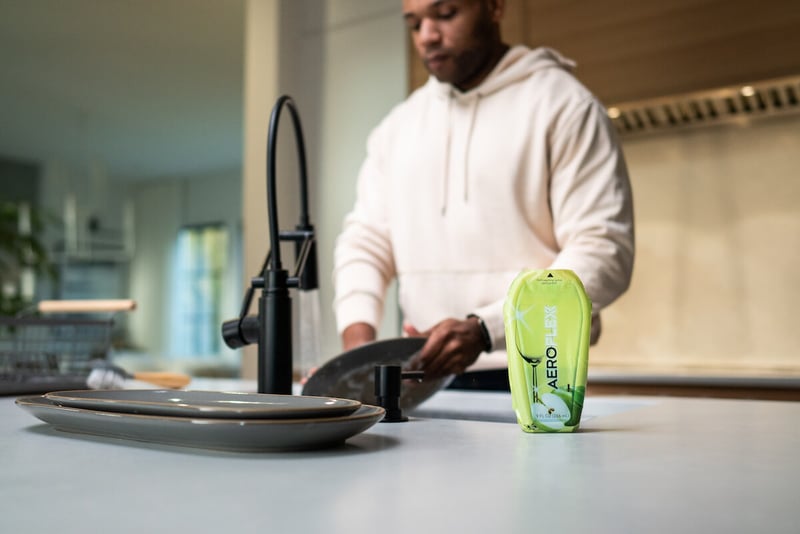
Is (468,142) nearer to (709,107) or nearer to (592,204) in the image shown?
(592,204)

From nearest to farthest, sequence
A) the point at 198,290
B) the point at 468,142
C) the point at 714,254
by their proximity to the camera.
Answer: the point at 468,142
the point at 714,254
the point at 198,290

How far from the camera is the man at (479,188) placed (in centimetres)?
140

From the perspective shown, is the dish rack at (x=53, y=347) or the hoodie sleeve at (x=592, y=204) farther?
the hoodie sleeve at (x=592, y=204)

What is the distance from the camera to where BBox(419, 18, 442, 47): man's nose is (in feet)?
4.92

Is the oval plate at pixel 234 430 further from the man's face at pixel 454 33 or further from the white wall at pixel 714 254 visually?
the white wall at pixel 714 254

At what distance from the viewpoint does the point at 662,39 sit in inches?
91.1

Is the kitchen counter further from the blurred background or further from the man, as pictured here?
the blurred background

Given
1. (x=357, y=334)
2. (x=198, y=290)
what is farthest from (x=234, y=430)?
(x=198, y=290)

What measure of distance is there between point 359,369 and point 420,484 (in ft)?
1.59

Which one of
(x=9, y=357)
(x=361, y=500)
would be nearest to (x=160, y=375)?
(x=9, y=357)

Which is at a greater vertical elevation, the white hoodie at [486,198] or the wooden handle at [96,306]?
the white hoodie at [486,198]

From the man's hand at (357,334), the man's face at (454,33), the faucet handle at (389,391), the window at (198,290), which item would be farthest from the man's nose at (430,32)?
the window at (198,290)

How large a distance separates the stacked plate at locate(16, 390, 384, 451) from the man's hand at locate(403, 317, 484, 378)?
38cm

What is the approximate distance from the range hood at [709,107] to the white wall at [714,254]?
3.4 inches
